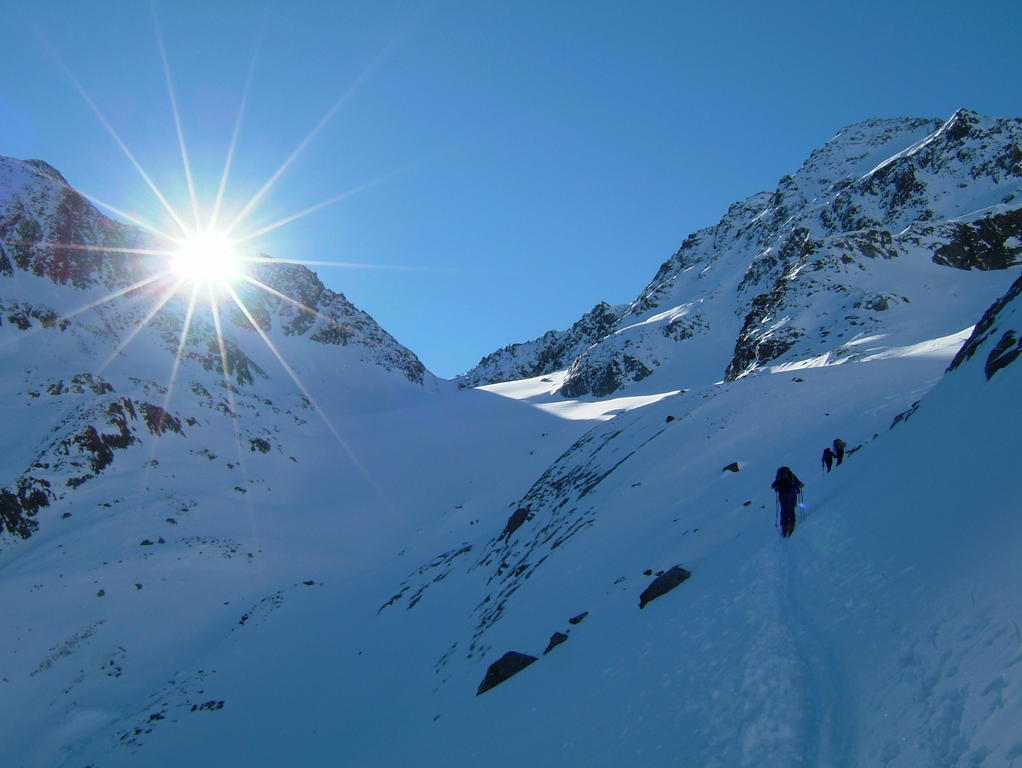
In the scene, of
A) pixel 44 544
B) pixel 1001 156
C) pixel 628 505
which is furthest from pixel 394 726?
pixel 1001 156

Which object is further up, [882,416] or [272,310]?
[272,310]

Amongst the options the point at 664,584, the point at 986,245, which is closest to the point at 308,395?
the point at 986,245

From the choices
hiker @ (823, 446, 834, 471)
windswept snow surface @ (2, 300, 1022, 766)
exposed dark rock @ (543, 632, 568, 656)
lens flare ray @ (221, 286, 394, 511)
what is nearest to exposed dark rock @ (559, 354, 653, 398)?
lens flare ray @ (221, 286, 394, 511)

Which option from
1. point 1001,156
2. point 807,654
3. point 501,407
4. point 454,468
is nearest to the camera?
point 807,654

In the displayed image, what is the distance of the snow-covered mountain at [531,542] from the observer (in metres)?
7.55

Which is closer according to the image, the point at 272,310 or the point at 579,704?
the point at 579,704

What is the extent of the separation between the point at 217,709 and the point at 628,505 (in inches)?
725

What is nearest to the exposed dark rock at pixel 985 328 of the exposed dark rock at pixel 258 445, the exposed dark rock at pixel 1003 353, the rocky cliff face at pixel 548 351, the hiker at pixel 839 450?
the exposed dark rock at pixel 1003 353

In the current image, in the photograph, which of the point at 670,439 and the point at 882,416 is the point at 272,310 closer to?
the point at 670,439

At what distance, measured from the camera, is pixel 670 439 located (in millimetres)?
25172

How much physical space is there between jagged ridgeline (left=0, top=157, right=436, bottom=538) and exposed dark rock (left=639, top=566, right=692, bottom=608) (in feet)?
147

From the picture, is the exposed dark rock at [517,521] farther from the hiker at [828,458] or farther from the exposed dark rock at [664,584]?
the exposed dark rock at [664,584]

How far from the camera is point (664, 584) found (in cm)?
1274

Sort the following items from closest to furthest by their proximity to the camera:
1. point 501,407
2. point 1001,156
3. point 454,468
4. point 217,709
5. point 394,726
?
point 394,726 < point 217,709 < point 454,468 < point 1001,156 < point 501,407
